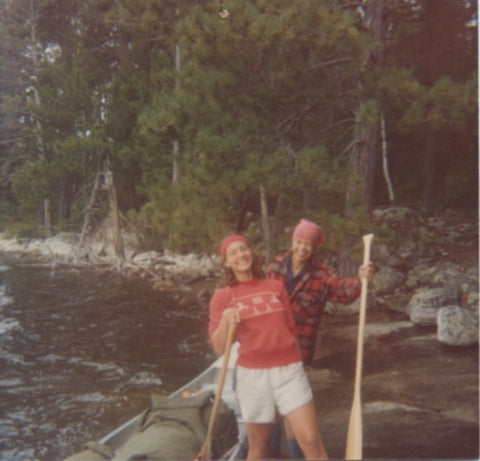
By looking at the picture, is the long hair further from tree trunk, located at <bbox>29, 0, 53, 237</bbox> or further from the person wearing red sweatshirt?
tree trunk, located at <bbox>29, 0, 53, 237</bbox>

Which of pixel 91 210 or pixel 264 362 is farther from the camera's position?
pixel 91 210

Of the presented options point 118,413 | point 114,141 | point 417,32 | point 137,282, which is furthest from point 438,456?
point 114,141

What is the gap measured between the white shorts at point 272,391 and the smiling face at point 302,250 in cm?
57

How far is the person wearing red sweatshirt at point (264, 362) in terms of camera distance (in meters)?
2.33

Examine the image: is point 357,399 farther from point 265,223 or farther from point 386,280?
point 386,280

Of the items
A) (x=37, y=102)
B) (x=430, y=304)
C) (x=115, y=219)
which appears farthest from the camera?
(x=115, y=219)

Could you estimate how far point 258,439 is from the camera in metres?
2.43

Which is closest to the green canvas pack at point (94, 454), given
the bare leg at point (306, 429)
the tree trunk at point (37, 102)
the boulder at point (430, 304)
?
the bare leg at point (306, 429)

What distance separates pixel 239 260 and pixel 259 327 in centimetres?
31

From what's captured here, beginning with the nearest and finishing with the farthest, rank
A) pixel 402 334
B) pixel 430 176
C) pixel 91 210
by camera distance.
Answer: pixel 402 334 < pixel 430 176 < pixel 91 210

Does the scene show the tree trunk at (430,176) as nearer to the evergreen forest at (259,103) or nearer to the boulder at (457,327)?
the evergreen forest at (259,103)

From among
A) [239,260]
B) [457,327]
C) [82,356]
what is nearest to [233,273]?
[239,260]

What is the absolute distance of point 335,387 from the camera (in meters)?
5.39

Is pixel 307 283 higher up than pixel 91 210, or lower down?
lower down
